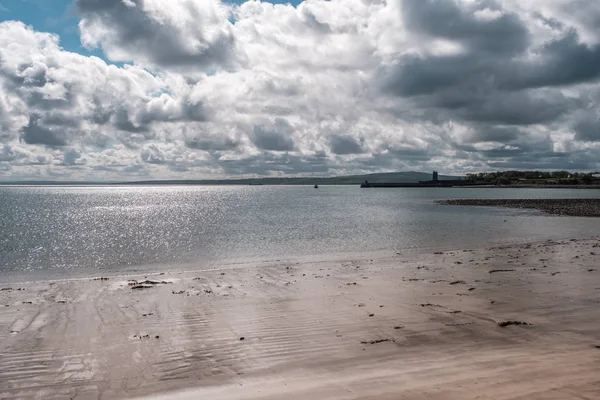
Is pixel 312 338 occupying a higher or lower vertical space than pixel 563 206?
higher

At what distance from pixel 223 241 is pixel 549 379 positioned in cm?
3464

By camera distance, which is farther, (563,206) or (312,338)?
(563,206)

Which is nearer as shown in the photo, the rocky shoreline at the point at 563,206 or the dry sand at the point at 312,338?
the dry sand at the point at 312,338

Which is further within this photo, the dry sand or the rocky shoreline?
the rocky shoreline

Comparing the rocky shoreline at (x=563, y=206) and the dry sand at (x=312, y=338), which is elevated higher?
the dry sand at (x=312, y=338)

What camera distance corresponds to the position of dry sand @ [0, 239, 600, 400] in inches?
337

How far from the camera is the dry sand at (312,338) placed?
8562 mm

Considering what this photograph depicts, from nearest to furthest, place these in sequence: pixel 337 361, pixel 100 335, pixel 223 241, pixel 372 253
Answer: pixel 337 361 → pixel 100 335 → pixel 372 253 → pixel 223 241

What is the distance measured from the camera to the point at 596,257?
24.4 metres

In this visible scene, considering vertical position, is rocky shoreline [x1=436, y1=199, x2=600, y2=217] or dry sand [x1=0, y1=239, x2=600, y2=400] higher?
dry sand [x1=0, y1=239, x2=600, y2=400]

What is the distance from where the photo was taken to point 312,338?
456 inches

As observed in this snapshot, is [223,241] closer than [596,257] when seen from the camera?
No

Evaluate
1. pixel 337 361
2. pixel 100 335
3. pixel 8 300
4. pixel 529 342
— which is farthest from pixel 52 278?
pixel 529 342

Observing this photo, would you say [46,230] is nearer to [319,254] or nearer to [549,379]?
[319,254]
